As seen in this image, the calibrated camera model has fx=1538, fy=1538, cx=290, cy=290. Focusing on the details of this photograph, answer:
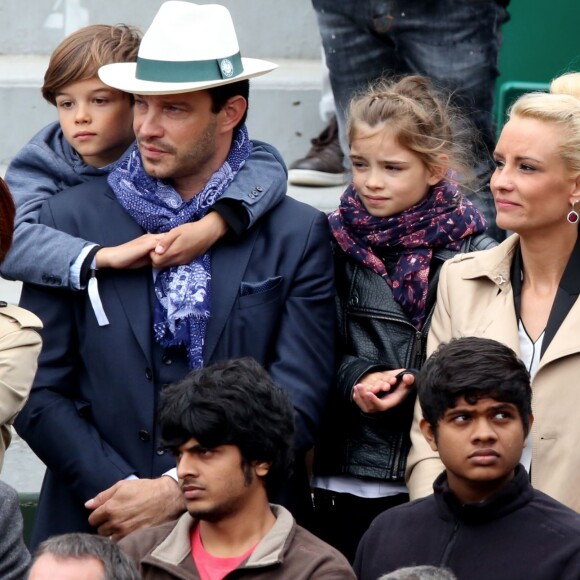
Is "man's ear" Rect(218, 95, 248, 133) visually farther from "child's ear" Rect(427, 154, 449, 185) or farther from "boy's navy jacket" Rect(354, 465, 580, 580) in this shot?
"boy's navy jacket" Rect(354, 465, 580, 580)

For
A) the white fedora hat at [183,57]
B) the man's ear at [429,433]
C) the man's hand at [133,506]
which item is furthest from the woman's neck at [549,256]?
the man's hand at [133,506]

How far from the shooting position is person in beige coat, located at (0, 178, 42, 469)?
11.5 ft

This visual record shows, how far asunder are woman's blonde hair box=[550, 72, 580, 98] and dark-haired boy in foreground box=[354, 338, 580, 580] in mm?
881

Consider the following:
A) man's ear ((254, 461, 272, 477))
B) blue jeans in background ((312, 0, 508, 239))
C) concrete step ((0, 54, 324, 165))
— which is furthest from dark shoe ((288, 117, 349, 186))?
man's ear ((254, 461, 272, 477))

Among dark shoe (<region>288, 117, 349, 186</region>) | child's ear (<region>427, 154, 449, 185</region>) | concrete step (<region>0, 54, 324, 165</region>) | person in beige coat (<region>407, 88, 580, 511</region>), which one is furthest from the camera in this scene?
concrete step (<region>0, 54, 324, 165</region>)

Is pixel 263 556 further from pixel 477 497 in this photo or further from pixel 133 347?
pixel 133 347

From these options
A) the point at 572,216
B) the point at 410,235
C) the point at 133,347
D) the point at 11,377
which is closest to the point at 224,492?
the point at 11,377

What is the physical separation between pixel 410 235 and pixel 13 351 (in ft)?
3.56

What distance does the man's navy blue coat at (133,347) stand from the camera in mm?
3861

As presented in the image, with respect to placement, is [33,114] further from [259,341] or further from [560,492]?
[560,492]

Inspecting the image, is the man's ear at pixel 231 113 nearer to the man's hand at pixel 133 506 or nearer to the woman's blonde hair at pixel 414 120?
the woman's blonde hair at pixel 414 120

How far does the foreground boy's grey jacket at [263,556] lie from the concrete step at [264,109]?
3.48 metres

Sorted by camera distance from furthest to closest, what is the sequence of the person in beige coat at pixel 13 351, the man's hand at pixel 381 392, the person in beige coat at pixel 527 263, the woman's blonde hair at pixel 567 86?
the woman's blonde hair at pixel 567 86, the man's hand at pixel 381 392, the person in beige coat at pixel 527 263, the person in beige coat at pixel 13 351

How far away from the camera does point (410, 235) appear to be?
3986 mm
